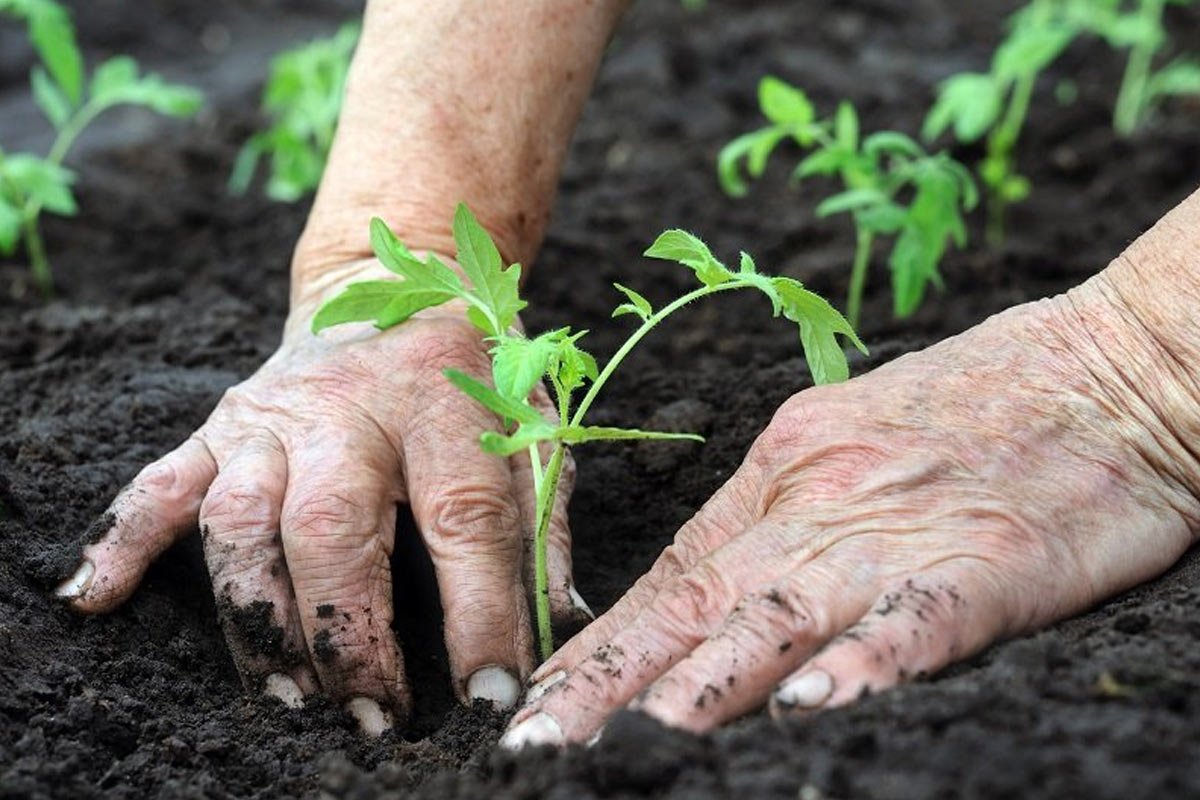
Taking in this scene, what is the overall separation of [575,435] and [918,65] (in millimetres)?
4650

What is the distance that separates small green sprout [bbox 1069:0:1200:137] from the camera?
497 cm

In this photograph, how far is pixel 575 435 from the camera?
Answer: 198cm

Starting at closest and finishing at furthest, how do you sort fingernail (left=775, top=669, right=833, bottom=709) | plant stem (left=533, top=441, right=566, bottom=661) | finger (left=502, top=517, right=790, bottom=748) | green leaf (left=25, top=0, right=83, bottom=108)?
fingernail (left=775, top=669, right=833, bottom=709)
finger (left=502, top=517, right=790, bottom=748)
plant stem (left=533, top=441, right=566, bottom=661)
green leaf (left=25, top=0, right=83, bottom=108)

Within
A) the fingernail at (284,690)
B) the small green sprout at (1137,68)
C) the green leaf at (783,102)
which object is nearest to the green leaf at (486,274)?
the fingernail at (284,690)

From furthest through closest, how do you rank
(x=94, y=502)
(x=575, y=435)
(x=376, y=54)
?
1. (x=376, y=54)
2. (x=94, y=502)
3. (x=575, y=435)

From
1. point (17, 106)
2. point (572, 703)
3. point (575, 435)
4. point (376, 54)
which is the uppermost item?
point (376, 54)

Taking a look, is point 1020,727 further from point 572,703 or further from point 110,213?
point 110,213

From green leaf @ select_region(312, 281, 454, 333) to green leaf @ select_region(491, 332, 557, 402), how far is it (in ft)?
0.87

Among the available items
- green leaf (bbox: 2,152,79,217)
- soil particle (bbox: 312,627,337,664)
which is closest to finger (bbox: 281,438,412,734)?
soil particle (bbox: 312,627,337,664)

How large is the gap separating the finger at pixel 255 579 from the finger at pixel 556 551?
15.3 inches

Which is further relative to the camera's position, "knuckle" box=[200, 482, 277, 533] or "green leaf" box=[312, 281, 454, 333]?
"knuckle" box=[200, 482, 277, 533]

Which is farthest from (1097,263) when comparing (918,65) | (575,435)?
(575,435)

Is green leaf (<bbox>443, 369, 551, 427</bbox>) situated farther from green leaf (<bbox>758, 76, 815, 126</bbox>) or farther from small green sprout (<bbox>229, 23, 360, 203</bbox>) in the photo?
small green sprout (<bbox>229, 23, 360, 203</bbox>)

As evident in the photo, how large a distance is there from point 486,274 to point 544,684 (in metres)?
0.61
